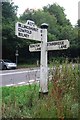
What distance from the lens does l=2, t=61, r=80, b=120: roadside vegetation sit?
15.7 feet

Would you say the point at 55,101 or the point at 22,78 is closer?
the point at 55,101

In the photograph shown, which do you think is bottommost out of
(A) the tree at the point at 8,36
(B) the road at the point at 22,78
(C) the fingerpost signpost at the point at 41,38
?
(B) the road at the point at 22,78

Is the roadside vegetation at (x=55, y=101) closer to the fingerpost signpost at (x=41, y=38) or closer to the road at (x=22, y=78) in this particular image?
the road at (x=22, y=78)

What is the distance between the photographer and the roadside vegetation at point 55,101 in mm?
4781

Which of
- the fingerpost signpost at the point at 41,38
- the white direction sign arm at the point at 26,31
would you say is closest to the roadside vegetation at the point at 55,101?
the fingerpost signpost at the point at 41,38

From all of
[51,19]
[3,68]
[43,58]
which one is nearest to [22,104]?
[43,58]

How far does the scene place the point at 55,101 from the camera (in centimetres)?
485

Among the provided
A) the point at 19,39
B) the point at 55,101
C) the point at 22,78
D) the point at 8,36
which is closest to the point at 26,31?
the point at 55,101

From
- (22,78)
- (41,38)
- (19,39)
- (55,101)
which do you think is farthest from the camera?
(19,39)

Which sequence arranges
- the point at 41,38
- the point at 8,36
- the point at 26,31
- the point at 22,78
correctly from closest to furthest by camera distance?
1. the point at 26,31
2. the point at 41,38
3. the point at 22,78
4. the point at 8,36

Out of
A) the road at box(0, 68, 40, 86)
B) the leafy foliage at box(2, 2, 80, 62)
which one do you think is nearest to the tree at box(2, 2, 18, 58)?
the leafy foliage at box(2, 2, 80, 62)

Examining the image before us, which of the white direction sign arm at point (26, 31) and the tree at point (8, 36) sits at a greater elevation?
the tree at point (8, 36)

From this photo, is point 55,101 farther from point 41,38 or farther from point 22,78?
point 22,78

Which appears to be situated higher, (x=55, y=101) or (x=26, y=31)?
(x=26, y=31)
